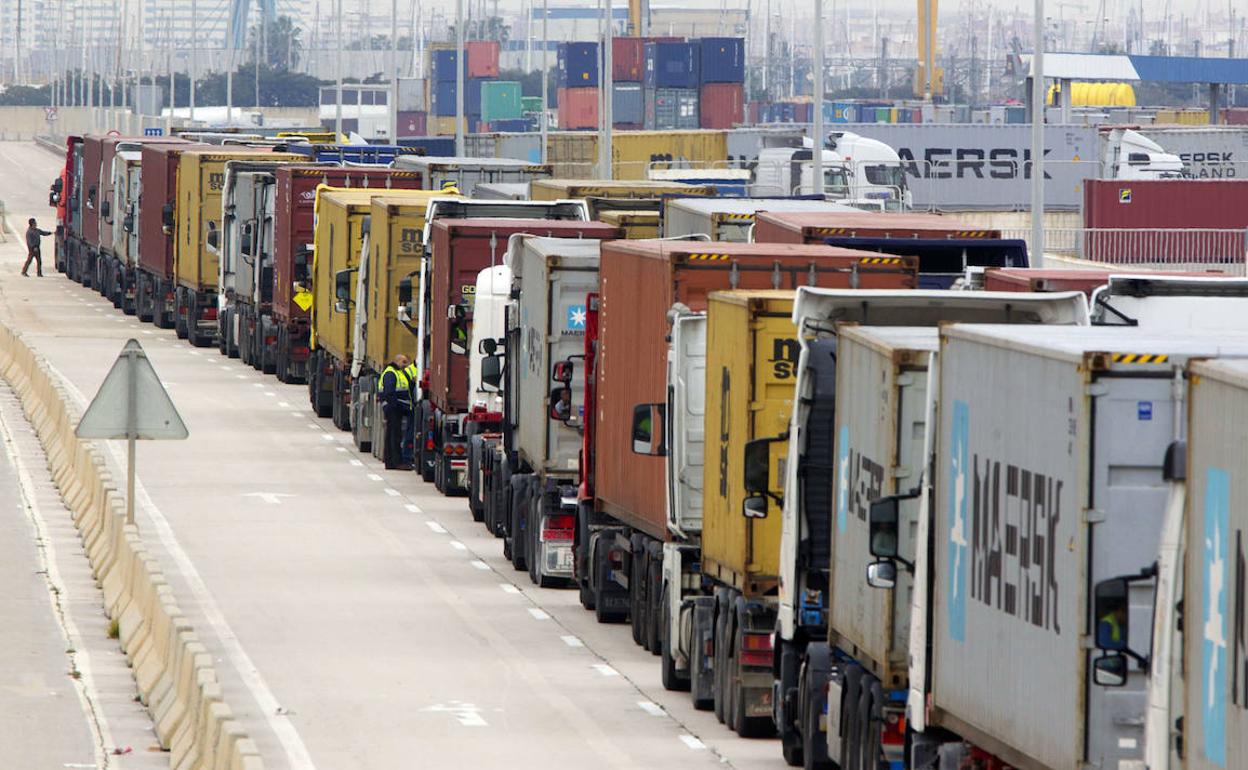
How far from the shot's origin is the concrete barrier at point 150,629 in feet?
51.1

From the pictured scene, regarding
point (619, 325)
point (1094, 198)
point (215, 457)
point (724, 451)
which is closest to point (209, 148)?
point (1094, 198)

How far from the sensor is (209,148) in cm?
6631

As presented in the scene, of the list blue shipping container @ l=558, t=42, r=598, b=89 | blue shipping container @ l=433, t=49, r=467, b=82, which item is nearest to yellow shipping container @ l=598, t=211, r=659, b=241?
blue shipping container @ l=558, t=42, r=598, b=89

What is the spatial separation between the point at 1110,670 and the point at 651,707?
887 cm

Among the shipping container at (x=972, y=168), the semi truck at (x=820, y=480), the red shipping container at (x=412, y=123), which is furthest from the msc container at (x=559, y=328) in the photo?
the red shipping container at (x=412, y=123)

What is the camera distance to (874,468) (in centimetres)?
1460

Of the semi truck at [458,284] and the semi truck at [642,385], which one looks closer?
the semi truck at [642,385]

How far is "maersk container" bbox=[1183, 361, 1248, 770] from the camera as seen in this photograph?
Answer: 9.18m

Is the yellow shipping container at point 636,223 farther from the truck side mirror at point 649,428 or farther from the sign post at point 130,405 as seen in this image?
the truck side mirror at point 649,428

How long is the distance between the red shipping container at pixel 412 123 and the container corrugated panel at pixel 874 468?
159m

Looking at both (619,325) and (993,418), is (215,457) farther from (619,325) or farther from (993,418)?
(993,418)

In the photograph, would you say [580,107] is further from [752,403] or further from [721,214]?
[752,403]

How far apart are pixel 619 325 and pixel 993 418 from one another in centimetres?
1032

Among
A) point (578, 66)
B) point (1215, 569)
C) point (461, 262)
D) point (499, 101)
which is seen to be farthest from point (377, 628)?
point (499, 101)
